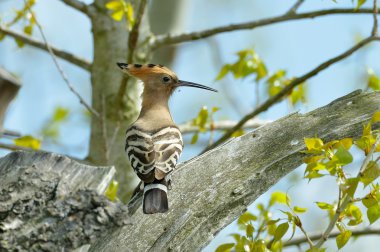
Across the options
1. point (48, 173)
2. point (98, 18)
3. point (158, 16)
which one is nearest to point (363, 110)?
point (48, 173)

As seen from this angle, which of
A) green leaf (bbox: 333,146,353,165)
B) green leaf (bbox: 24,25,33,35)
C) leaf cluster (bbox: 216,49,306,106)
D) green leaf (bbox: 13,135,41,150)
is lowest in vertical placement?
green leaf (bbox: 333,146,353,165)

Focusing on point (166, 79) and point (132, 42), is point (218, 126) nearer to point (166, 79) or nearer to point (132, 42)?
point (166, 79)

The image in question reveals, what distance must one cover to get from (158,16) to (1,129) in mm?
2701

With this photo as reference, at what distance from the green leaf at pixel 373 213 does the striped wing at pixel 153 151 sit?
90 centimetres

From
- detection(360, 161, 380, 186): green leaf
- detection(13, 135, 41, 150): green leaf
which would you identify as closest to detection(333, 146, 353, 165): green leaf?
detection(360, 161, 380, 186): green leaf

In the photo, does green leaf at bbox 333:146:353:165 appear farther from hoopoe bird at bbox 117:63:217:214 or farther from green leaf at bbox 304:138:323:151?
hoopoe bird at bbox 117:63:217:214

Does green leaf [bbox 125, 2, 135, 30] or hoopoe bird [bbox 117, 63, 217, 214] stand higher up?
green leaf [bbox 125, 2, 135, 30]

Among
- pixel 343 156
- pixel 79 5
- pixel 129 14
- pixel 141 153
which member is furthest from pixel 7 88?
pixel 343 156

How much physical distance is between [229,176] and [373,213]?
0.53 metres

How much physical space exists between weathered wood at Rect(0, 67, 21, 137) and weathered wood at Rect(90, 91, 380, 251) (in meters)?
0.75

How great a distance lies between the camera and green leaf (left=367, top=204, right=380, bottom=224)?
2105mm

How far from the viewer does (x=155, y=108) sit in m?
3.86

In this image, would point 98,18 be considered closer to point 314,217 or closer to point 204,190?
point 204,190

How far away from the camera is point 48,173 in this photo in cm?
196
